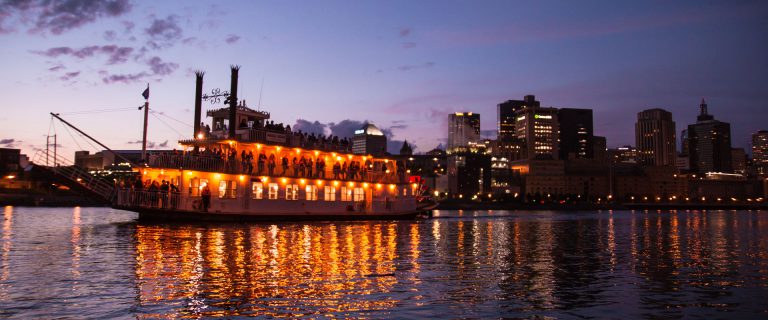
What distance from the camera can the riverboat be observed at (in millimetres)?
37062

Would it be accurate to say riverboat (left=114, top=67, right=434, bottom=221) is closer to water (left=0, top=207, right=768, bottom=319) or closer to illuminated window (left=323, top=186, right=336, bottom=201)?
illuminated window (left=323, top=186, right=336, bottom=201)

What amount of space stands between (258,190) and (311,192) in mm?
4793

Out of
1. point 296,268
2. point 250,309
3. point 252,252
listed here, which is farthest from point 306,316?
point 252,252

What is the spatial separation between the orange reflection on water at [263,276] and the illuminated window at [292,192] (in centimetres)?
1694

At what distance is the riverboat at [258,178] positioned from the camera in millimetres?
37062

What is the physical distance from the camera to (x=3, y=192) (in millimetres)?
112812

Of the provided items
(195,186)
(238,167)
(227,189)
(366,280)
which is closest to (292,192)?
(238,167)

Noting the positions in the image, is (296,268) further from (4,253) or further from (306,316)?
(4,253)

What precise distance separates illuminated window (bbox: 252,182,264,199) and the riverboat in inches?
2.6

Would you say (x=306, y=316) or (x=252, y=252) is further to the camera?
(x=252, y=252)

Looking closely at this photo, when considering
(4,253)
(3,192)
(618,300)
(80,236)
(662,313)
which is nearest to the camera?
(662,313)

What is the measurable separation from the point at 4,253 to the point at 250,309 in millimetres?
12814

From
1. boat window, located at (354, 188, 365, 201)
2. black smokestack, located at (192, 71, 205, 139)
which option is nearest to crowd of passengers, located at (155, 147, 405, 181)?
boat window, located at (354, 188, 365, 201)

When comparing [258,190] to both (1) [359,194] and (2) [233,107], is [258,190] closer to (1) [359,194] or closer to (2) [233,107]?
(2) [233,107]
